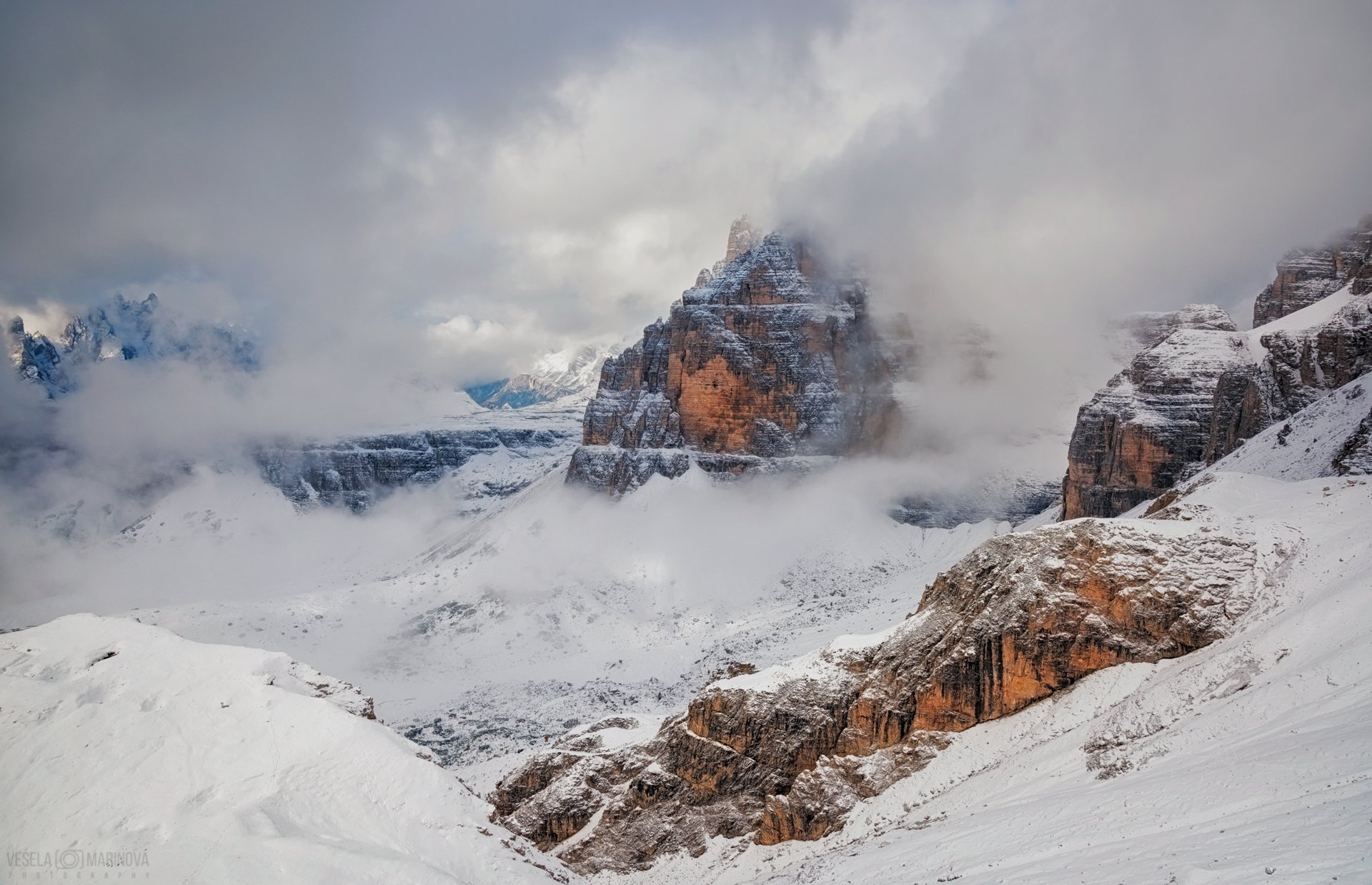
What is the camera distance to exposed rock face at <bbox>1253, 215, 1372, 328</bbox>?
107 meters

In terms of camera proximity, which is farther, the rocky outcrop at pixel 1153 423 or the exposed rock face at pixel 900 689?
the rocky outcrop at pixel 1153 423

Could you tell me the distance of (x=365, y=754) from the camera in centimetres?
3022

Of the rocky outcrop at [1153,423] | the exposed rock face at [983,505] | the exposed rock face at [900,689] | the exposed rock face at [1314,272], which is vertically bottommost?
the exposed rock face at [900,689]

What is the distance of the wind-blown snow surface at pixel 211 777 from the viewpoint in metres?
23.5

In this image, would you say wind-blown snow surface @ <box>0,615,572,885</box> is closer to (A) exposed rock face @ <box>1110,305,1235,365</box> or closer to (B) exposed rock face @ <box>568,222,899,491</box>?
(B) exposed rock face @ <box>568,222,899,491</box>

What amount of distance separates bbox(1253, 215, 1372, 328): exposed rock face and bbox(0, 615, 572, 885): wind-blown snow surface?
12560 centimetres

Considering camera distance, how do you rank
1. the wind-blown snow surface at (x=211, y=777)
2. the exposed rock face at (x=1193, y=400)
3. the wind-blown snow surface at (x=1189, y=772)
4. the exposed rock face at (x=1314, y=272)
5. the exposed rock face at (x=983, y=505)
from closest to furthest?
the wind-blown snow surface at (x=211, y=777)
the wind-blown snow surface at (x=1189, y=772)
the exposed rock face at (x=1193, y=400)
the exposed rock face at (x=1314, y=272)
the exposed rock face at (x=983, y=505)

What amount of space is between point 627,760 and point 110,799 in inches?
1659

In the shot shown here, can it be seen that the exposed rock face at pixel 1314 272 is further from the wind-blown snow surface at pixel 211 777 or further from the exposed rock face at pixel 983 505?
the wind-blown snow surface at pixel 211 777

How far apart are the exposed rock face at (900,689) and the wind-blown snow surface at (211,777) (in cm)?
2628

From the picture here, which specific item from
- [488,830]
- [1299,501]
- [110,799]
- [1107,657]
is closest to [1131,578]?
[1107,657]

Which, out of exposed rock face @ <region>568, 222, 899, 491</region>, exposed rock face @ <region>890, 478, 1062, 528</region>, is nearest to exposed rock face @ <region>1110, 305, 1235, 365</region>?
exposed rock face @ <region>890, 478, 1062, 528</region>
